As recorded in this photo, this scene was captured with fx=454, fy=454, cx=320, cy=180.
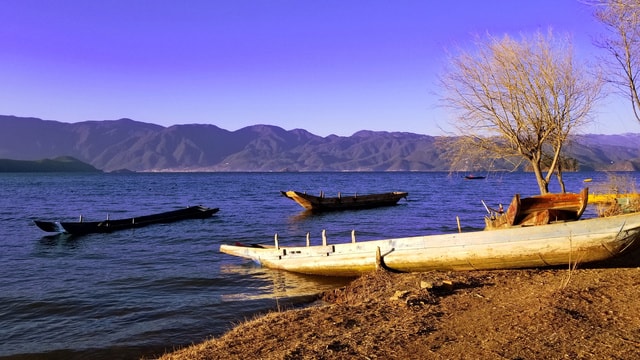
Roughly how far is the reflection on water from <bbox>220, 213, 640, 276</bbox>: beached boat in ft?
1.24

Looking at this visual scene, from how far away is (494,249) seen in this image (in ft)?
33.2

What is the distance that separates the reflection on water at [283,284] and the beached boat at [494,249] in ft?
1.24

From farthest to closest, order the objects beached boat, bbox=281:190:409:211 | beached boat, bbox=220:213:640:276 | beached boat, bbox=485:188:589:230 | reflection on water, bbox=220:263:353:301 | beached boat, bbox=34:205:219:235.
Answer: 1. beached boat, bbox=281:190:409:211
2. beached boat, bbox=34:205:219:235
3. reflection on water, bbox=220:263:353:301
4. beached boat, bbox=485:188:589:230
5. beached boat, bbox=220:213:640:276

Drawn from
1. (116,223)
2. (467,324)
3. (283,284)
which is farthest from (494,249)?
(116,223)

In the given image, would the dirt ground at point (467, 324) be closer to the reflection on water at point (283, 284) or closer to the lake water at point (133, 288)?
the lake water at point (133, 288)

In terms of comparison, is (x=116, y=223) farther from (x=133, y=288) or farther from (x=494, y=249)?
(x=494, y=249)

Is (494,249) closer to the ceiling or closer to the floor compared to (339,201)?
closer to the ceiling

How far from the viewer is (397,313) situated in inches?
295

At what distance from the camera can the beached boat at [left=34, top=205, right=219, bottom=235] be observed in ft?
80.7

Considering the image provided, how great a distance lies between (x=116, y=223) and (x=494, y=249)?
23227mm

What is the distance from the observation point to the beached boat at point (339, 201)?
36.8m

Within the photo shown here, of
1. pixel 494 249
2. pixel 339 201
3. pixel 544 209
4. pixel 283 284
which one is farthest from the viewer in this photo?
pixel 339 201

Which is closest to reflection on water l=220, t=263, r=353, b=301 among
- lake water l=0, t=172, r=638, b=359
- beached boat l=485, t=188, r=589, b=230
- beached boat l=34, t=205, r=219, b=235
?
lake water l=0, t=172, r=638, b=359

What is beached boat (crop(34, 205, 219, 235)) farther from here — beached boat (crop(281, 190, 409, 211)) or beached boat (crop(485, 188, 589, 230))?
beached boat (crop(485, 188, 589, 230))
